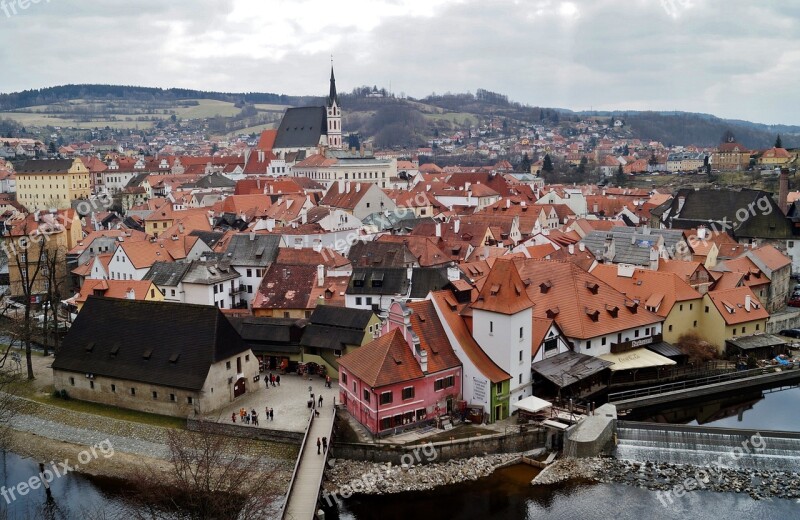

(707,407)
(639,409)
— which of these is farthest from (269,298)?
(707,407)

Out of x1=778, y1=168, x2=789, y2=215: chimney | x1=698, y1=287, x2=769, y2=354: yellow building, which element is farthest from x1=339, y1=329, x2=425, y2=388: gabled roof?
x1=778, y1=168, x2=789, y2=215: chimney

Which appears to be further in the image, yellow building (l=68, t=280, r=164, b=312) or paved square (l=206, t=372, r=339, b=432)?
yellow building (l=68, t=280, r=164, b=312)

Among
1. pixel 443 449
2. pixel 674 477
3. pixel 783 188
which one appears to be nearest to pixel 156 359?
pixel 443 449

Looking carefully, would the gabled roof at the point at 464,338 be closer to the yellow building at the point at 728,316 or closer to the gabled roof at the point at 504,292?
the gabled roof at the point at 504,292

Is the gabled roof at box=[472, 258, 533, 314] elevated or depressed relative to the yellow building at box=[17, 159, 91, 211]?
depressed

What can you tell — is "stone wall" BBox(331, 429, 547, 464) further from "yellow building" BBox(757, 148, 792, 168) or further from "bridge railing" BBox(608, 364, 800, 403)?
"yellow building" BBox(757, 148, 792, 168)

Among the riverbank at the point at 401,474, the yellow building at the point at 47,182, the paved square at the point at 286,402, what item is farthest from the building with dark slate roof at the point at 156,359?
the yellow building at the point at 47,182
